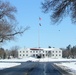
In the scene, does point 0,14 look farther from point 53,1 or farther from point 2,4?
point 53,1

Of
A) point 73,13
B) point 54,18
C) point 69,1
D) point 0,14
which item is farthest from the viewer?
point 0,14

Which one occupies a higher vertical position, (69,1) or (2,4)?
(2,4)

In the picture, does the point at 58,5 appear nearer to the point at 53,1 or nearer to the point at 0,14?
the point at 53,1

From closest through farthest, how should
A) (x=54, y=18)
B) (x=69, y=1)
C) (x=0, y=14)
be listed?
(x=69, y=1), (x=54, y=18), (x=0, y=14)

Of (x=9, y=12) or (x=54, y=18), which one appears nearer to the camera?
(x=54, y=18)

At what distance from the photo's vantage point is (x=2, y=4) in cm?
5834

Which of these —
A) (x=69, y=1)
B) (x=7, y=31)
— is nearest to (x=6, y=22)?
(x=7, y=31)

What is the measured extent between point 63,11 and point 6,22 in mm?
27765

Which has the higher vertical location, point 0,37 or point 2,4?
point 2,4

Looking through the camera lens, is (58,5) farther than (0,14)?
No

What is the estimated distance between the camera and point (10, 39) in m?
61.2

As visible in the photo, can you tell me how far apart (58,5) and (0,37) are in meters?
29.9

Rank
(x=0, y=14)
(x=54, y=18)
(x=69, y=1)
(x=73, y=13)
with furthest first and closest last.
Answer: (x=0, y=14), (x=54, y=18), (x=73, y=13), (x=69, y=1)

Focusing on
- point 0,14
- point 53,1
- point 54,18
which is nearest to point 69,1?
point 53,1
